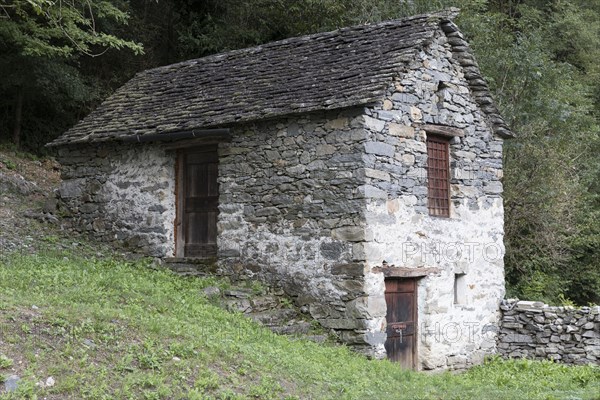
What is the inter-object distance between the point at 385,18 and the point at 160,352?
14305mm

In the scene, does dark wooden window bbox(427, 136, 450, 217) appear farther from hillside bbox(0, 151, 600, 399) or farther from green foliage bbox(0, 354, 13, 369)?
green foliage bbox(0, 354, 13, 369)

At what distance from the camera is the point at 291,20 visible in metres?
21.1

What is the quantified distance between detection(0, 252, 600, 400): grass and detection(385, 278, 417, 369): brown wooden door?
3.18 ft

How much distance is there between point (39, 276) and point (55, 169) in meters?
9.85

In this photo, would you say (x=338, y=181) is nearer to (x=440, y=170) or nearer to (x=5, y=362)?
(x=440, y=170)

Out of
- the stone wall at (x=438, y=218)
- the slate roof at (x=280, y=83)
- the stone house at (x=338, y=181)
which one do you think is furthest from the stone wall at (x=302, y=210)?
the slate roof at (x=280, y=83)

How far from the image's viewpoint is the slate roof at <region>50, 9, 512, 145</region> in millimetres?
11391

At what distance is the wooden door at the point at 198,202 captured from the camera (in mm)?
13070

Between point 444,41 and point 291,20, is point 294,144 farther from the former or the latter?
point 291,20

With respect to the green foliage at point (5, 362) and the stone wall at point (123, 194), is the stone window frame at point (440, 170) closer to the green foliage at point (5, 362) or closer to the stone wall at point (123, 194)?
the stone wall at point (123, 194)

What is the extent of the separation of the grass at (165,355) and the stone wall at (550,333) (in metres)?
0.75

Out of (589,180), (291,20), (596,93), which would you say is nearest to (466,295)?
(589,180)

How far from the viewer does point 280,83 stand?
496 inches

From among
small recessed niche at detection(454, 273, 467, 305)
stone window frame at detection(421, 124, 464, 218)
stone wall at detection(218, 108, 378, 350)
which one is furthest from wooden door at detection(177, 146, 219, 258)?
small recessed niche at detection(454, 273, 467, 305)
